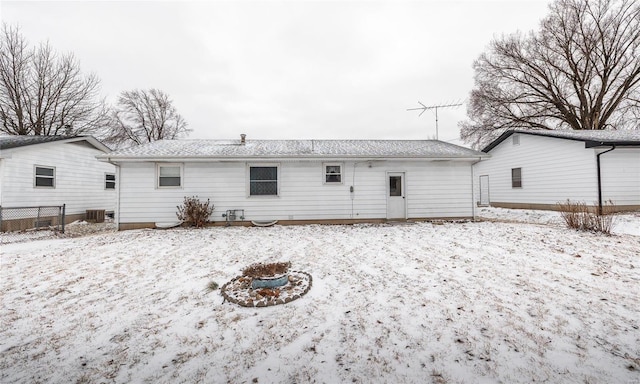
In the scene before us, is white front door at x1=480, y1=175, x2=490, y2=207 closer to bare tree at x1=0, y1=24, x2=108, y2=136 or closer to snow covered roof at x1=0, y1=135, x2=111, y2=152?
snow covered roof at x1=0, y1=135, x2=111, y2=152

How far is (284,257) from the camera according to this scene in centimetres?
559

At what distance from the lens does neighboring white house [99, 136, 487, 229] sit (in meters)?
9.31

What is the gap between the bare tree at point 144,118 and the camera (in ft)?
80.2

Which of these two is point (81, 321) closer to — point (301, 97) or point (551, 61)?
point (301, 97)

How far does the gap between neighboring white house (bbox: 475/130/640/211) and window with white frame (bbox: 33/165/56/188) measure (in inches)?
908

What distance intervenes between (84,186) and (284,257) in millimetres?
12982

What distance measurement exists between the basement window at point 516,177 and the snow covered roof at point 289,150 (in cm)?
583

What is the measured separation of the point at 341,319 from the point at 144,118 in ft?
102

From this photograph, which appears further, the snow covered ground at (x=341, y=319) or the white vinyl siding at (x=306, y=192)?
the white vinyl siding at (x=306, y=192)

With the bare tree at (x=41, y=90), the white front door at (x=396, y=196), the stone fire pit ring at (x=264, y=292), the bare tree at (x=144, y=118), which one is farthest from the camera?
the bare tree at (x=144, y=118)

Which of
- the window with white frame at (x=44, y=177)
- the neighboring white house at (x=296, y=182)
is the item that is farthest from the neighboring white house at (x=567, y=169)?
the window with white frame at (x=44, y=177)

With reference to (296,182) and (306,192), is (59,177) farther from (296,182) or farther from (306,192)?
(306,192)

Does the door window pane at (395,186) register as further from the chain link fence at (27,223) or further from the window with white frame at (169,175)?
the chain link fence at (27,223)

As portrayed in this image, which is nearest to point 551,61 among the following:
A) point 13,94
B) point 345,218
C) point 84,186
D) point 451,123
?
point 451,123
